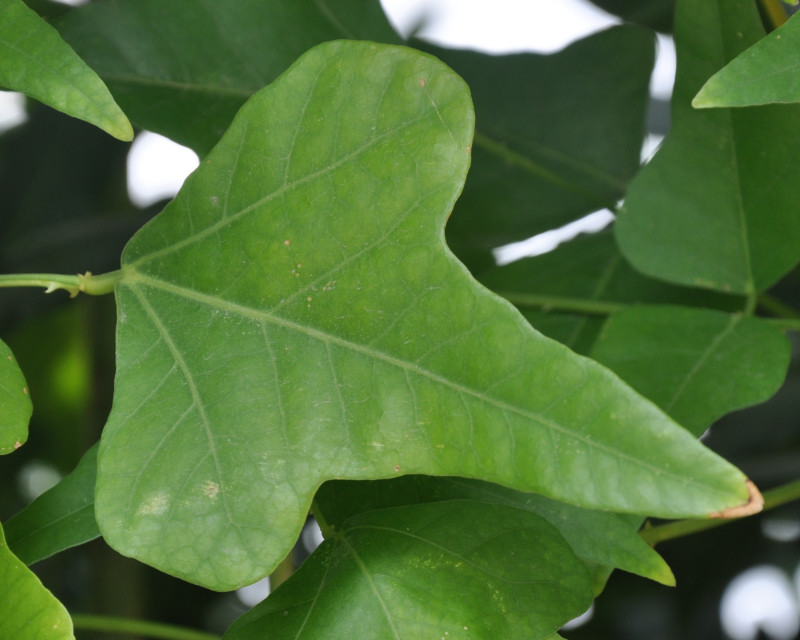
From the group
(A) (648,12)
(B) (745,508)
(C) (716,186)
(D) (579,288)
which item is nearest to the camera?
(B) (745,508)

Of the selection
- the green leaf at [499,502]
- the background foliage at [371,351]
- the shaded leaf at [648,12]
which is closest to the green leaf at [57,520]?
the background foliage at [371,351]

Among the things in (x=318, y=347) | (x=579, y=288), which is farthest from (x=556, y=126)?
(x=318, y=347)

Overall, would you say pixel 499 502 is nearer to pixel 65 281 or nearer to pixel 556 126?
pixel 65 281

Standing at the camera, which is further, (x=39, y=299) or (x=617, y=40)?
(x=39, y=299)

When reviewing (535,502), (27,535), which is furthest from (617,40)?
(27,535)

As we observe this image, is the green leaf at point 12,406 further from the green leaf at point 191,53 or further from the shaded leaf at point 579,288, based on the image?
the shaded leaf at point 579,288

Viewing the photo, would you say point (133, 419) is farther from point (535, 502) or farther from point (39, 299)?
point (39, 299)
